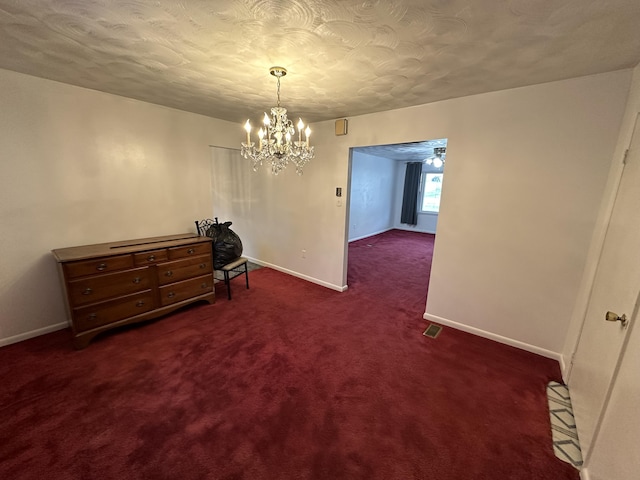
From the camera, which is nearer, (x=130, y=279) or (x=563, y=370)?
(x=563, y=370)

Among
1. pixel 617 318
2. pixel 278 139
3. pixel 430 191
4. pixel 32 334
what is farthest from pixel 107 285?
pixel 430 191

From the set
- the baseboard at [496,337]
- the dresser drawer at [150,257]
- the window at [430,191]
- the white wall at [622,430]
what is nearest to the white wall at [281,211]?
the baseboard at [496,337]

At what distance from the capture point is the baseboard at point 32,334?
7.73ft

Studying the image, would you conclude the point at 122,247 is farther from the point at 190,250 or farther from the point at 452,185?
the point at 452,185

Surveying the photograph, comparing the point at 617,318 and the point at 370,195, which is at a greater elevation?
the point at 370,195

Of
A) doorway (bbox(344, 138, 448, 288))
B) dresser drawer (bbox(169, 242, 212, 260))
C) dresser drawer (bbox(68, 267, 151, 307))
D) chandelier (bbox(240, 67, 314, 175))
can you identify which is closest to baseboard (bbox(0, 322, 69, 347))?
dresser drawer (bbox(68, 267, 151, 307))

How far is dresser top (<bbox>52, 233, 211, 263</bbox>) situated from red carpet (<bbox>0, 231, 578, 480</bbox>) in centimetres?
85

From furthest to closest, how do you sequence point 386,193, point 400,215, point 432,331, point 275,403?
point 400,215
point 386,193
point 432,331
point 275,403

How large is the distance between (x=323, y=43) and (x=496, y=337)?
3063mm

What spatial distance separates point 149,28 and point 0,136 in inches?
75.2

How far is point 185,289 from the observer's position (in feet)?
9.80

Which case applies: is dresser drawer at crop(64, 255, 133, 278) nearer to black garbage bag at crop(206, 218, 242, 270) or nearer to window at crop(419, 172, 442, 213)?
black garbage bag at crop(206, 218, 242, 270)

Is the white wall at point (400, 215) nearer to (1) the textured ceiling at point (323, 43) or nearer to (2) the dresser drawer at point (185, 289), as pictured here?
(1) the textured ceiling at point (323, 43)

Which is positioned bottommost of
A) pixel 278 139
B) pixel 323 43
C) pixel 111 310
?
pixel 111 310
